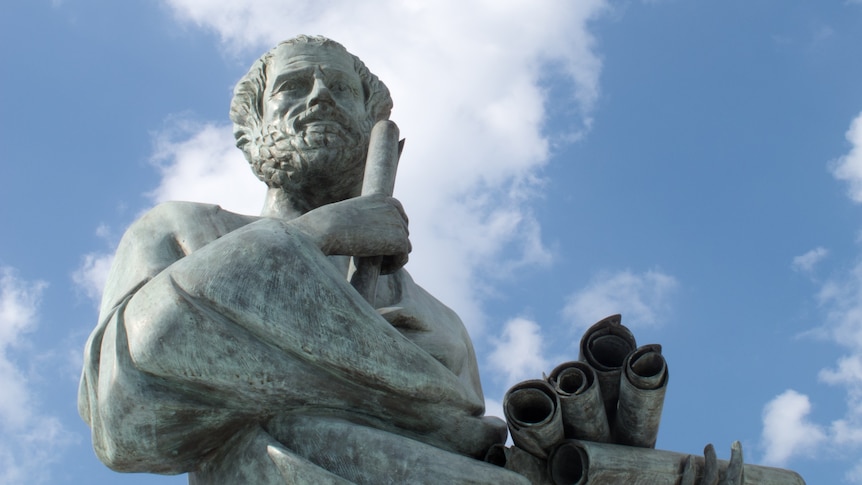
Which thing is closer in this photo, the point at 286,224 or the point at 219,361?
the point at 219,361

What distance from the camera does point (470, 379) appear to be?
679 cm

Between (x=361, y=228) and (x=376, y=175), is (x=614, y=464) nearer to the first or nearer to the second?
(x=361, y=228)

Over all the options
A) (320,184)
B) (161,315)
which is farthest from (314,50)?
(161,315)

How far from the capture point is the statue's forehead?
7176mm

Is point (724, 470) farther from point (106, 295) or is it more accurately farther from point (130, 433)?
point (106, 295)

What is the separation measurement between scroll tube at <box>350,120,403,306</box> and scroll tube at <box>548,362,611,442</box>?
1.04m

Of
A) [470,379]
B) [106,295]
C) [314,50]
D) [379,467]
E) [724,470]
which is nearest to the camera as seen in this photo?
[379,467]

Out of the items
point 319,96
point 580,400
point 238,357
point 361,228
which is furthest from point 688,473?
point 319,96

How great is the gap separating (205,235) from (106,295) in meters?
0.57

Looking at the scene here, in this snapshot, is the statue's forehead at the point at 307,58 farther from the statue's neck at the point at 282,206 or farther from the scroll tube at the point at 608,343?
the scroll tube at the point at 608,343

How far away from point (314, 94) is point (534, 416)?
234cm

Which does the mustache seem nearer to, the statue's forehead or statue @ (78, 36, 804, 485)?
the statue's forehead

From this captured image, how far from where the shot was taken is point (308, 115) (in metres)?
6.98

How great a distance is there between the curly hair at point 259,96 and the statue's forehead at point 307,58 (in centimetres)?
3
